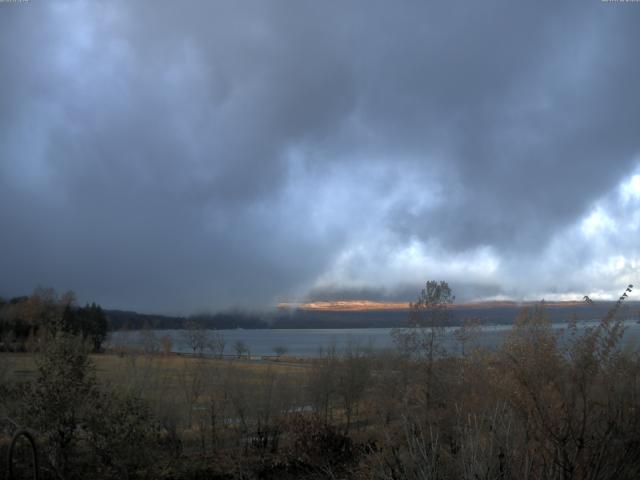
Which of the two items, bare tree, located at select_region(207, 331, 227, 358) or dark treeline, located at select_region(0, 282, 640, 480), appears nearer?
dark treeline, located at select_region(0, 282, 640, 480)

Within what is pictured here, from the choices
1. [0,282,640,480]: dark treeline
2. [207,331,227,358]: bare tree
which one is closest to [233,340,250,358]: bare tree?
[207,331,227,358]: bare tree

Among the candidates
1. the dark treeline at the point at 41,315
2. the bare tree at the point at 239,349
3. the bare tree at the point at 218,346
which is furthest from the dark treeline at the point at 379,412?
the dark treeline at the point at 41,315

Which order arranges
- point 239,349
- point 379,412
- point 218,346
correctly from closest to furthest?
point 379,412
point 218,346
point 239,349

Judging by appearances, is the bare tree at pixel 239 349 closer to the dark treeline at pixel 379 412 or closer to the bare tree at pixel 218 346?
the bare tree at pixel 218 346

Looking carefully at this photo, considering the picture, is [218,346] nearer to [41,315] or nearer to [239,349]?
[239,349]

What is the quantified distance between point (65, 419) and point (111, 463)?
1.74 metres

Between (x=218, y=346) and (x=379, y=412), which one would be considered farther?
(x=218, y=346)

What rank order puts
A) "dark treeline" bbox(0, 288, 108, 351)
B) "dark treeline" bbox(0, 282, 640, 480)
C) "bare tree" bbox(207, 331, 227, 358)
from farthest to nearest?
"dark treeline" bbox(0, 288, 108, 351)
"bare tree" bbox(207, 331, 227, 358)
"dark treeline" bbox(0, 282, 640, 480)

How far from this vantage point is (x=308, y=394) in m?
31.7

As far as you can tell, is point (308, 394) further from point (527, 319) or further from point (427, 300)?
point (527, 319)

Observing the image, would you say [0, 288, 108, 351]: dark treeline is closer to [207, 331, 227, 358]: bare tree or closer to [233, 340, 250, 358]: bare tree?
[233, 340, 250, 358]: bare tree

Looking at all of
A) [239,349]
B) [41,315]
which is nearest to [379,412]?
[239,349]

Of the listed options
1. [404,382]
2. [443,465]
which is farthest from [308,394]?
[443,465]

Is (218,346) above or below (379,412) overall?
above
